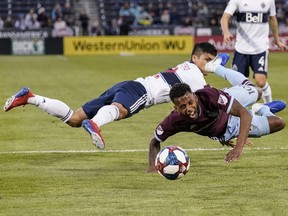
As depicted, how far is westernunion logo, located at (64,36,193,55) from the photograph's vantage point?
4506cm

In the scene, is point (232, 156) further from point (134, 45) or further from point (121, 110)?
point (134, 45)

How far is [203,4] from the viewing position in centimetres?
4950

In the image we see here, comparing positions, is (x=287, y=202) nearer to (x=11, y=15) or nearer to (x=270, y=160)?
(x=270, y=160)

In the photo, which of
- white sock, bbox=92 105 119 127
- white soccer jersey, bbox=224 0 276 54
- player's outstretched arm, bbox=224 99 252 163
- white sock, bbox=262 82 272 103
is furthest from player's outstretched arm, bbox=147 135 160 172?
white soccer jersey, bbox=224 0 276 54

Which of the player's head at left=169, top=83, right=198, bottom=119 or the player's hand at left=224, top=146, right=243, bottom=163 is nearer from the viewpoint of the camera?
the player's hand at left=224, top=146, right=243, bottom=163

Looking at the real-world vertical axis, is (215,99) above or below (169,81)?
above

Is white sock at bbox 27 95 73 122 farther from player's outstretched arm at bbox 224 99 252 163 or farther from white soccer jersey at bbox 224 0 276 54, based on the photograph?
white soccer jersey at bbox 224 0 276 54

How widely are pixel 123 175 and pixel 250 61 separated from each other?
688 cm

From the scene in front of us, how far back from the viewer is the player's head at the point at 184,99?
9.60 metres

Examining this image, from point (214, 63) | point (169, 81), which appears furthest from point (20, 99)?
point (214, 63)

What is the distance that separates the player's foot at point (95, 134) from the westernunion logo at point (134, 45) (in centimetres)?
3480

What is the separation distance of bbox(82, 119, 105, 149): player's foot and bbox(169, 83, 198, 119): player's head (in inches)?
38.2

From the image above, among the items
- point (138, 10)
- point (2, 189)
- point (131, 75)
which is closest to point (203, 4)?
point (138, 10)

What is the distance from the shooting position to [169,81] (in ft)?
37.9
